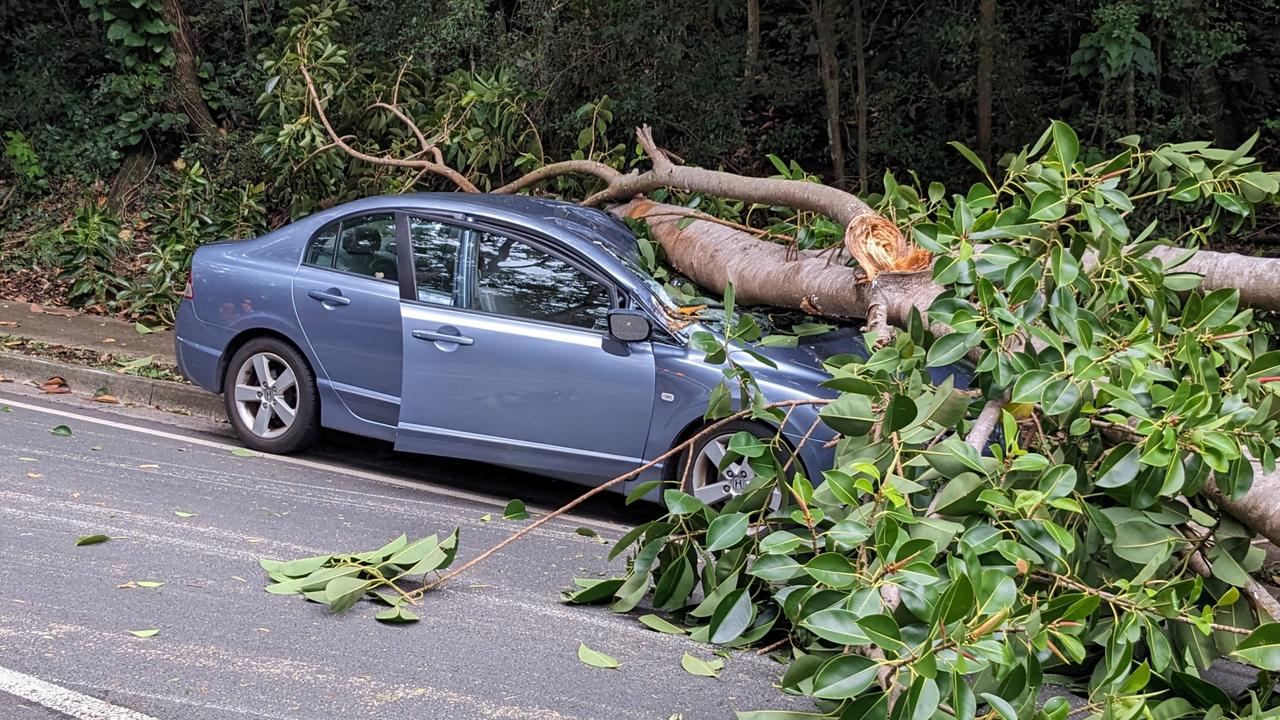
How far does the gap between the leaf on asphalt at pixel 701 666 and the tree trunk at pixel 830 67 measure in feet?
24.4

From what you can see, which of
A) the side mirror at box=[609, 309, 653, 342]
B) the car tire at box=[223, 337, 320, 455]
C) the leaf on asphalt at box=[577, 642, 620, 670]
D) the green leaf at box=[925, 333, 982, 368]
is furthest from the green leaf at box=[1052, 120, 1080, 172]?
the car tire at box=[223, 337, 320, 455]

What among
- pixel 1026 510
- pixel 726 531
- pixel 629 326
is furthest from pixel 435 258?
pixel 1026 510

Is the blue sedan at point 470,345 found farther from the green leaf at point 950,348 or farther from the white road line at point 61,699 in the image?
the white road line at point 61,699

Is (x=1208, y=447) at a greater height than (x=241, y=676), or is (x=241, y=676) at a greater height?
(x=1208, y=447)

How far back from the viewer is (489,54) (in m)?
11.3

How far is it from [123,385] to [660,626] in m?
5.65

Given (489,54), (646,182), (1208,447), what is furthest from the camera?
(489,54)

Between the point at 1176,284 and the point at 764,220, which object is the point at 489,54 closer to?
the point at 764,220

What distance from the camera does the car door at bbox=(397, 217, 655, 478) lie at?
6414 millimetres

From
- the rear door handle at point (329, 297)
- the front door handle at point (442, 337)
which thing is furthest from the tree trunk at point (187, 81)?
the front door handle at point (442, 337)

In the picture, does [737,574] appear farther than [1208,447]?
Yes

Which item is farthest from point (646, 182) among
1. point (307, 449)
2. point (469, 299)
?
point (307, 449)

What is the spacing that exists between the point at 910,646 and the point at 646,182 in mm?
6039

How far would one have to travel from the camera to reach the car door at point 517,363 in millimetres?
6414
